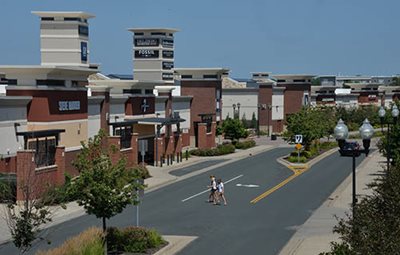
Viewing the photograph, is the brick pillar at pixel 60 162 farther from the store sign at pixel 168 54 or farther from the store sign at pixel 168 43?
the store sign at pixel 168 43

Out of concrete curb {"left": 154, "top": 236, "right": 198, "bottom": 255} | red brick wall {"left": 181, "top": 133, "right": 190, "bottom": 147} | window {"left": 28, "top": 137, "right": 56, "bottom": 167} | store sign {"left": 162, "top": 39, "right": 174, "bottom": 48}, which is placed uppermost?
store sign {"left": 162, "top": 39, "right": 174, "bottom": 48}

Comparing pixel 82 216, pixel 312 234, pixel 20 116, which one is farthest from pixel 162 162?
pixel 312 234

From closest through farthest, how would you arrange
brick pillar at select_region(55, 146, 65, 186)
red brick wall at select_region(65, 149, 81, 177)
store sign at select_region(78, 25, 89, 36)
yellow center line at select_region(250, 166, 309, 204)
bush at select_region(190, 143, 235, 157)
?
1. yellow center line at select_region(250, 166, 309, 204)
2. brick pillar at select_region(55, 146, 65, 186)
3. red brick wall at select_region(65, 149, 81, 177)
4. store sign at select_region(78, 25, 89, 36)
5. bush at select_region(190, 143, 235, 157)

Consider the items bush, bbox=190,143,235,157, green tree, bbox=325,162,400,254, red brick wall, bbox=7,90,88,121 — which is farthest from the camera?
bush, bbox=190,143,235,157

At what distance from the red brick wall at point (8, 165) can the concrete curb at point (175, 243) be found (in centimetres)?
1539

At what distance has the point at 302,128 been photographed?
70125 millimetres

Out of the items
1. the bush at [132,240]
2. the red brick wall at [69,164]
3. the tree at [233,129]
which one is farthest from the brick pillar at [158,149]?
the bush at [132,240]

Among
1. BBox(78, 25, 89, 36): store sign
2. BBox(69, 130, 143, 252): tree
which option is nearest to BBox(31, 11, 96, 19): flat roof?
BBox(78, 25, 89, 36): store sign

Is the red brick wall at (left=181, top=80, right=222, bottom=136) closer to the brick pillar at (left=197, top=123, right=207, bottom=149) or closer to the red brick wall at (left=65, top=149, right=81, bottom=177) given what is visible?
the brick pillar at (left=197, top=123, right=207, bottom=149)

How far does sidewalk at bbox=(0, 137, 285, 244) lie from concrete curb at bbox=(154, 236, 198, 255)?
5645 mm

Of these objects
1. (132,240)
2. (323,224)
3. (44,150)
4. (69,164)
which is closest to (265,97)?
(69,164)

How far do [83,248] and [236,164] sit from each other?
41381mm

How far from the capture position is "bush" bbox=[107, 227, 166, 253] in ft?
86.5

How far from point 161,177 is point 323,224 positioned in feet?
68.9
